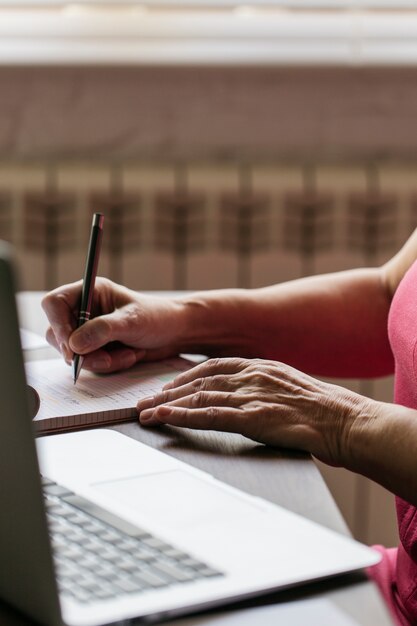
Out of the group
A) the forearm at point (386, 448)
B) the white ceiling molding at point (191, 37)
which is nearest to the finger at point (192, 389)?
the forearm at point (386, 448)

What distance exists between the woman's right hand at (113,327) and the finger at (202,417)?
0.64 feet

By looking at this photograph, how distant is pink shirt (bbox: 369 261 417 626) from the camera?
0.97m

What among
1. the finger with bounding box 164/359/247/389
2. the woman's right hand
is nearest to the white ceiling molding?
the woman's right hand

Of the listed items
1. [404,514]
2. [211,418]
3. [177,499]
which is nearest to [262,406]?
[211,418]

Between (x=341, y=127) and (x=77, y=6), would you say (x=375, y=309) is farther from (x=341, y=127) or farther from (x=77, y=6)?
(x=77, y=6)

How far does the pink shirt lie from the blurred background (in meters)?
0.81

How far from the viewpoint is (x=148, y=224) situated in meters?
1.91

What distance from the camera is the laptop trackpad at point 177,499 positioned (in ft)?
2.10

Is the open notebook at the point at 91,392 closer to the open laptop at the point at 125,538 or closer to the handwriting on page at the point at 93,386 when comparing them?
the handwriting on page at the point at 93,386

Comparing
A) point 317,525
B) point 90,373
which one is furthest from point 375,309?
point 317,525

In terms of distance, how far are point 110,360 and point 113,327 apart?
4 cm

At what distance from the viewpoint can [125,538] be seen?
1.93 feet

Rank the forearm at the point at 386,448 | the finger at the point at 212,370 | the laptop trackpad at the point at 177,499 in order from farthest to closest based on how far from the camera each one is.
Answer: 1. the finger at the point at 212,370
2. the forearm at the point at 386,448
3. the laptop trackpad at the point at 177,499

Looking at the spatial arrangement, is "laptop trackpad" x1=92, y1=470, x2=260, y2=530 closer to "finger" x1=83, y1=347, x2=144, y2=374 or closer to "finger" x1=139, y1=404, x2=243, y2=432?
"finger" x1=139, y1=404, x2=243, y2=432
